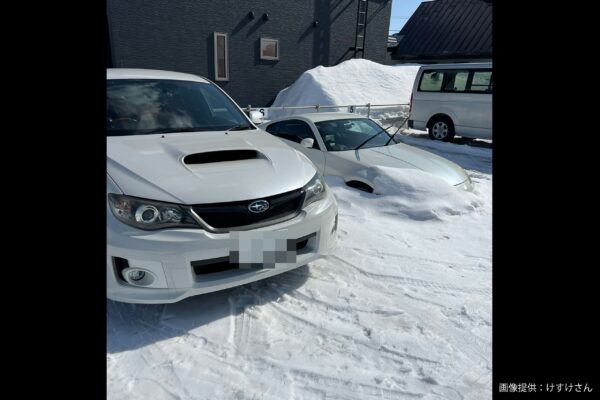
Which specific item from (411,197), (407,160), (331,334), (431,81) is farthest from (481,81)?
(331,334)

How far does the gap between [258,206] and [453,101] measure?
27.7 ft

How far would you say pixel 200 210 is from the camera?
2.26 metres

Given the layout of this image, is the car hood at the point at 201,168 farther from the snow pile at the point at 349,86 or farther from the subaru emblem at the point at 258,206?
the snow pile at the point at 349,86

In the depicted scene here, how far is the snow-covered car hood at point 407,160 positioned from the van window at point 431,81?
5262mm

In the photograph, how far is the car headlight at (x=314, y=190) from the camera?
2721mm

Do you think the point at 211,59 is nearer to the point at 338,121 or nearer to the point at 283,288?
the point at 338,121

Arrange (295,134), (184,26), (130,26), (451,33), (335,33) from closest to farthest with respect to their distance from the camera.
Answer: (295,134) → (130,26) → (184,26) → (335,33) → (451,33)

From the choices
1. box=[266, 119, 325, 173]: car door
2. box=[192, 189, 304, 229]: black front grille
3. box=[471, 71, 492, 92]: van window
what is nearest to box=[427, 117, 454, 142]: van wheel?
box=[471, 71, 492, 92]: van window

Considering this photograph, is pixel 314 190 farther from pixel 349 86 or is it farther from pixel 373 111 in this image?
pixel 349 86

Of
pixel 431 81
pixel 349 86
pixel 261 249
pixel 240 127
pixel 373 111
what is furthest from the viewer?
pixel 349 86

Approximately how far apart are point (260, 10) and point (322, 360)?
13.3 metres

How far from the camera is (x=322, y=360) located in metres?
2.14
